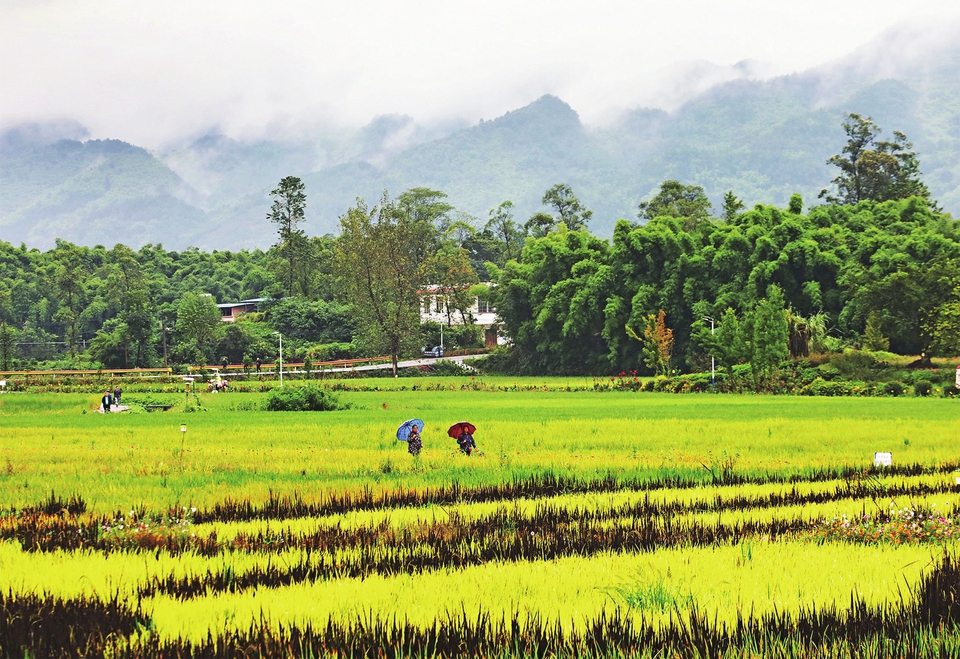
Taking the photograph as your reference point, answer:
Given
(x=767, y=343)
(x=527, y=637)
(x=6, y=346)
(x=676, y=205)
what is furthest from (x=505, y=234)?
(x=527, y=637)

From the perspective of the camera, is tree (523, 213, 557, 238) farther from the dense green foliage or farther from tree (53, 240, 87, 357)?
tree (53, 240, 87, 357)

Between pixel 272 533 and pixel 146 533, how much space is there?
3.50 feet

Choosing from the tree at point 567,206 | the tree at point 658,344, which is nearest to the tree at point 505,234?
the tree at point 567,206

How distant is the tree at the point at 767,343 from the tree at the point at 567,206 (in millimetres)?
59063

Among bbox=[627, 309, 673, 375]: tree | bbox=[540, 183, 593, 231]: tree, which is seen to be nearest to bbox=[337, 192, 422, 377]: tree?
bbox=[627, 309, 673, 375]: tree

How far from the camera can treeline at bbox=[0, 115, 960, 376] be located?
48.2 metres

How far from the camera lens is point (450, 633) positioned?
16.5ft

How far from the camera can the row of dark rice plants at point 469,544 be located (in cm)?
668

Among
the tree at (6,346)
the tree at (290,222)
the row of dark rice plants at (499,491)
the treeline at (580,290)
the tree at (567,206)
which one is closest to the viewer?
the row of dark rice plants at (499,491)

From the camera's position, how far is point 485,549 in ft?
25.5

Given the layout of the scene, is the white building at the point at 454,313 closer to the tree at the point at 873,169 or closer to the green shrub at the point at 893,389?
the tree at the point at 873,169

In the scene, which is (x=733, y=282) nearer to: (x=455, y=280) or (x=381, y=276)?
(x=381, y=276)

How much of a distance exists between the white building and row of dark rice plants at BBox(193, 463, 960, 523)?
194 feet

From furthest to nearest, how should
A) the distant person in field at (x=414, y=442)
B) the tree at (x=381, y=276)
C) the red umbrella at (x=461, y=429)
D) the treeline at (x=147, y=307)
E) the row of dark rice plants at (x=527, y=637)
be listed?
the treeline at (x=147, y=307) < the tree at (x=381, y=276) < the red umbrella at (x=461, y=429) < the distant person in field at (x=414, y=442) < the row of dark rice plants at (x=527, y=637)
